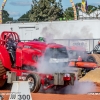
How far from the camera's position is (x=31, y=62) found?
12.2 meters

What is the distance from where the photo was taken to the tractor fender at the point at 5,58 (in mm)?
12349

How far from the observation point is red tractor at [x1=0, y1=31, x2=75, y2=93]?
458 inches

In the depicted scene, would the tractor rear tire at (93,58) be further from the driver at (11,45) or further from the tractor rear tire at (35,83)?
the tractor rear tire at (35,83)

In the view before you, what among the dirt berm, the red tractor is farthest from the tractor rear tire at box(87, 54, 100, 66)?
the red tractor

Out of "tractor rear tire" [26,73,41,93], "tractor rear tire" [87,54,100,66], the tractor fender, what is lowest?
"tractor rear tire" [87,54,100,66]

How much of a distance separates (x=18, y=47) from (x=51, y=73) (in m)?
1.50

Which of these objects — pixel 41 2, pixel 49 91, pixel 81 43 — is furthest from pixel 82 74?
pixel 41 2

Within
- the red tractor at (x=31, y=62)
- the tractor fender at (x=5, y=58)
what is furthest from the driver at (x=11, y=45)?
the tractor fender at (x=5, y=58)

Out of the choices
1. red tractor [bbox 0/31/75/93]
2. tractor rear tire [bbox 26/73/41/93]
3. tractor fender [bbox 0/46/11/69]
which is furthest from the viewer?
tractor fender [bbox 0/46/11/69]

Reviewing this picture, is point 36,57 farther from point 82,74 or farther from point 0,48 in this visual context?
point 82,74

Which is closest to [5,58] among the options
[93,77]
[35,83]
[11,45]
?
[11,45]

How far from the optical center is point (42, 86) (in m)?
11.8

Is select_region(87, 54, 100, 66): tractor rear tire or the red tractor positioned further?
select_region(87, 54, 100, 66): tractor rear tire

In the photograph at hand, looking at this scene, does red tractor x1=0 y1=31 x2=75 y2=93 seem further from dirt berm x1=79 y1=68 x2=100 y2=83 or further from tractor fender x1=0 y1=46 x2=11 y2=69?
dirt berm x1=79 y1=68 x2=100 y2=83
